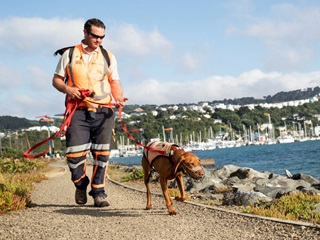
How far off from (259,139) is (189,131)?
21835mm

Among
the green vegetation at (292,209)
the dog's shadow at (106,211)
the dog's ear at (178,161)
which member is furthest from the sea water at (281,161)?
the dog's ear at (178,161)

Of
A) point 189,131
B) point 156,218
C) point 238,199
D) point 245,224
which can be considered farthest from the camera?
point 189,131

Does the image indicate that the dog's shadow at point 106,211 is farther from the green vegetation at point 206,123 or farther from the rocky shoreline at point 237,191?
the green vegetation at point 206,123

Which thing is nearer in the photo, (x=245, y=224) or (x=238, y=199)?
(x=245, y=224)

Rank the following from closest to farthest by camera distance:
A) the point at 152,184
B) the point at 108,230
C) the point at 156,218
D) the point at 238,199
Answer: the point at 108,230, the point at 156,218, the point at 238,199, the point at 152,184

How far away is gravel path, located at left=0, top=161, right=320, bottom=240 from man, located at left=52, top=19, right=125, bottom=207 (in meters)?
0.68

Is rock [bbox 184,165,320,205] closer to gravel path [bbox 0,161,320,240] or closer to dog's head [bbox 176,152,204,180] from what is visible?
gravel path [bbox 0,161,320,240]

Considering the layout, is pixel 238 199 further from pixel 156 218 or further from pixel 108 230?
pixel 108 230

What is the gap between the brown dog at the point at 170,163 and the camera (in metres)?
6.61

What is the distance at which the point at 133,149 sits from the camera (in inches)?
6166

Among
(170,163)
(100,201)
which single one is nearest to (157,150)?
(170,163)

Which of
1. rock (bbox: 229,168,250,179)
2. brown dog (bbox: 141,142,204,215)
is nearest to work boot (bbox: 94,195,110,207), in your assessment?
brown dog (bbox: 141,142,204,215)

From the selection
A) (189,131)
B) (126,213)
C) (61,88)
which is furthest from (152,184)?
(189,131)

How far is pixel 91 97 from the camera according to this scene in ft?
23.5
